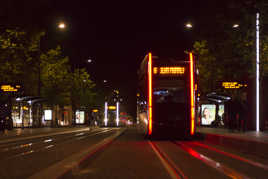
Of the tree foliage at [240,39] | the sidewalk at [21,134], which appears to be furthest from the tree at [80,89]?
the tree foliage at [240,39]

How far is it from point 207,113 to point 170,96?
73.9ft

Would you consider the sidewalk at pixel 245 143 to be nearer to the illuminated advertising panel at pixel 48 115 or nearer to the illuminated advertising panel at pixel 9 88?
the illuminated advertising panel at pixel 9 88

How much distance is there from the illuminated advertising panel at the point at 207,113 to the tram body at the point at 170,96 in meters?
20.4

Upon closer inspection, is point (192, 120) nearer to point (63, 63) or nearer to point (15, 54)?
point (15, 54)

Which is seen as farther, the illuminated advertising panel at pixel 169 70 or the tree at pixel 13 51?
the tree at pixel 13 51

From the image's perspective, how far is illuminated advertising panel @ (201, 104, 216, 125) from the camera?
44.2 metres

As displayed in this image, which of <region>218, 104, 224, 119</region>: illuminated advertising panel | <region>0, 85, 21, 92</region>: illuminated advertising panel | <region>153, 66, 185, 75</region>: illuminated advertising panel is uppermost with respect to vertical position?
<region>153, 66, 185, 75</region>: illuminated advertising panel

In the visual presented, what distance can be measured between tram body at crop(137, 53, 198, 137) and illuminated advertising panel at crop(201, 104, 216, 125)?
67.0 ft

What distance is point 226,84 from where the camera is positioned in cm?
3478

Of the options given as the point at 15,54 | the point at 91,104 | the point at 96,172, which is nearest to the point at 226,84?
the point at 15,54

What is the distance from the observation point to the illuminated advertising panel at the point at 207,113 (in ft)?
145

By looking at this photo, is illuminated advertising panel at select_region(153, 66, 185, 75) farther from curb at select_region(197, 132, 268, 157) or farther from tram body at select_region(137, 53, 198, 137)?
curb at select_region(197, 132, 268, 157)

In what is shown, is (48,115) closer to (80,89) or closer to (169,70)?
(80,89)

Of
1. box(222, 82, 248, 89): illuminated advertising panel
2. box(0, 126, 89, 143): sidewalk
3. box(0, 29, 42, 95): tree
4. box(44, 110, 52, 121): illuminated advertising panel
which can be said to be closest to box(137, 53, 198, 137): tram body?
box(0, 126, 89, 143): sidewalk
